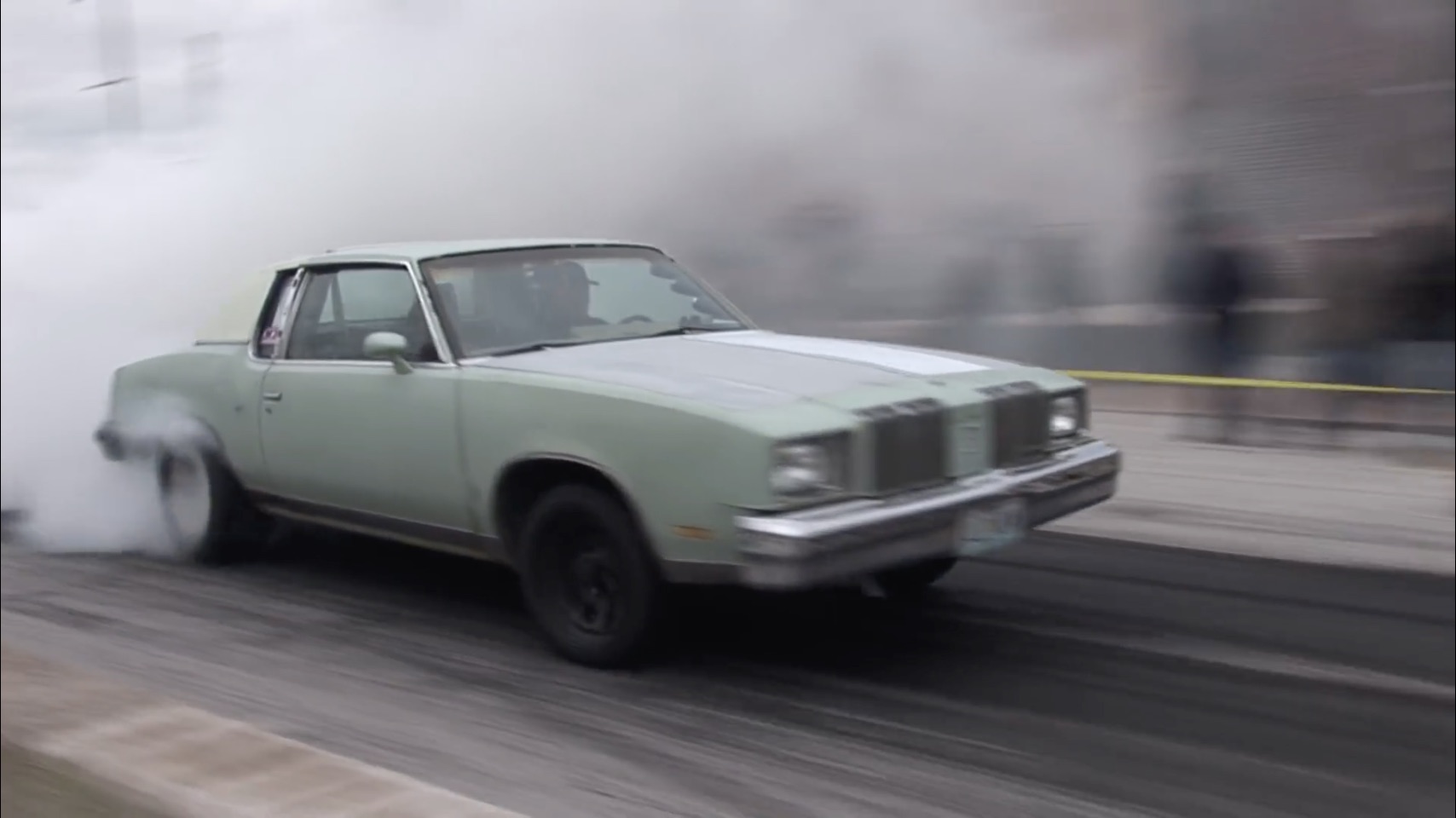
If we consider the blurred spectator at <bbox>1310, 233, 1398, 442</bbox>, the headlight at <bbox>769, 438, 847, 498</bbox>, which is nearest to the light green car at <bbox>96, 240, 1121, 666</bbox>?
the headlight at <bbox>769, 438, 847, 498</bbox>

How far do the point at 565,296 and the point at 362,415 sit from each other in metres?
0.88

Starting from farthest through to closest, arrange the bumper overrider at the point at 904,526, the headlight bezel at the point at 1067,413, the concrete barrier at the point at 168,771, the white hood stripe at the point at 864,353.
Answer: the headlight bezel at the point at 1067,413 < the white hood stripe at the point at 864,353 < the bumper overrider at the point at 904,526 < the concrete barrier at the point at 168,771

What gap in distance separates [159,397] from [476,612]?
6.65 ft

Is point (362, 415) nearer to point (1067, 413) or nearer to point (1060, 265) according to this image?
point (1067, 413)

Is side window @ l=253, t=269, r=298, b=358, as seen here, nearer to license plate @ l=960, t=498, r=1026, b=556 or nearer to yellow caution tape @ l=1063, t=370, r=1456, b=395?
license plate @ l=960, t=498, r=1026, b=556

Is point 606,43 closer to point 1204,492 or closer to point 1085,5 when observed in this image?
point 1085,5

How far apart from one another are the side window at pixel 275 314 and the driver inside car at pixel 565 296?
4.09 ft

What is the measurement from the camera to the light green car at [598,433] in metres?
4.16

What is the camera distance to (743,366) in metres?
4.73

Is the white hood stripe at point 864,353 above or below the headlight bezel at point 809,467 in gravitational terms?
above

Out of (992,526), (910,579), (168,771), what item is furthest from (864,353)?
(168,771)

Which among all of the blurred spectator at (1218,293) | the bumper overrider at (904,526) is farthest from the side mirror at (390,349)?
the blurred spectator at (1218,293)

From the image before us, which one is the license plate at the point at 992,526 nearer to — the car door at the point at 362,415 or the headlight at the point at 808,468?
the headlight at the point at 808,468

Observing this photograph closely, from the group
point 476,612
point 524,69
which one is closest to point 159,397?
point 476,612
